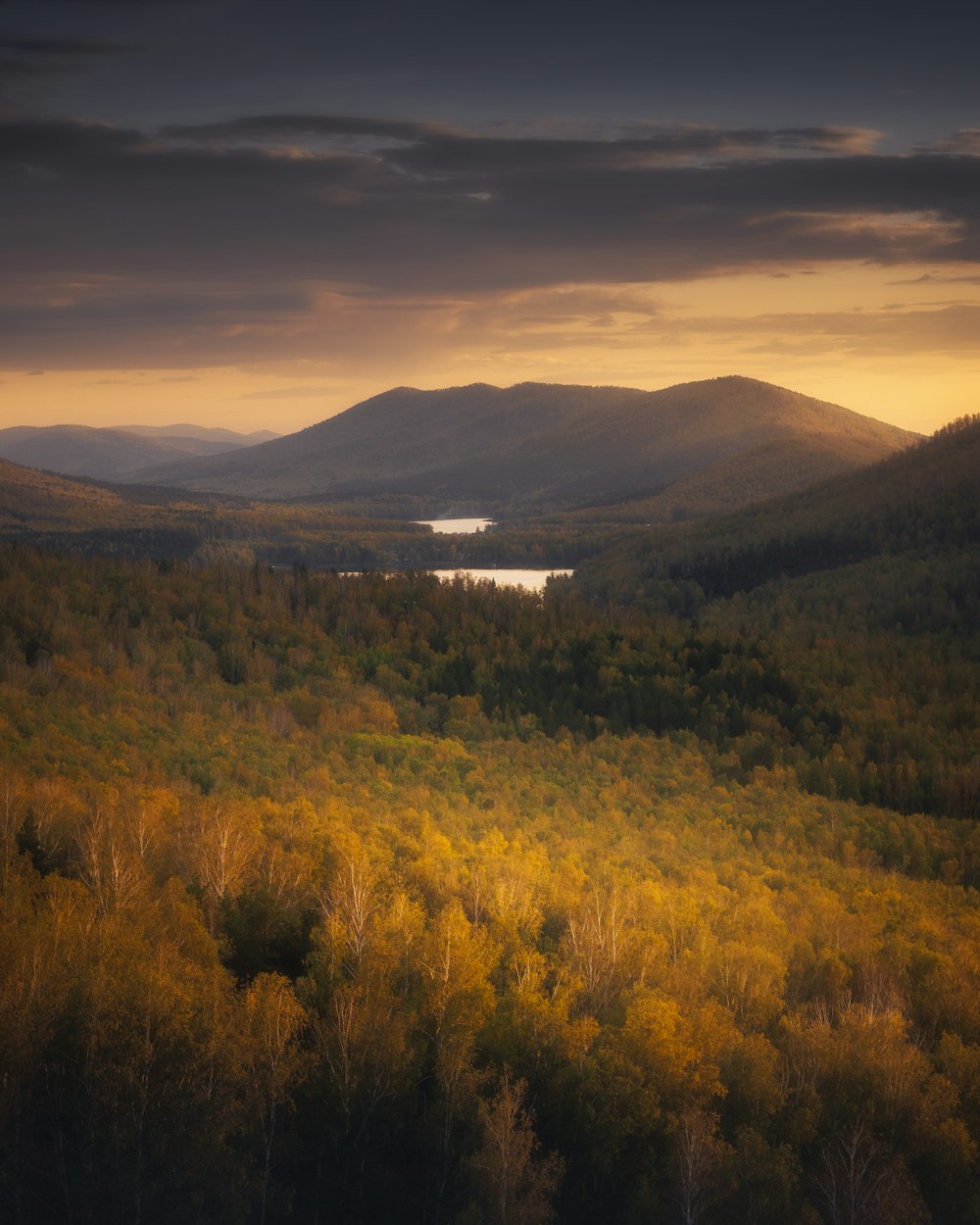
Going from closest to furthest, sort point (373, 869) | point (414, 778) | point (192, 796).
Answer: point (373, 869) → point (192, 796) → point (414, 778)

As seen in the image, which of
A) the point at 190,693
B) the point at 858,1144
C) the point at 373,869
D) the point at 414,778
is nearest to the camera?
the point at 858,1144

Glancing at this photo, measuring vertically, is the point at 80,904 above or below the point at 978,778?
above

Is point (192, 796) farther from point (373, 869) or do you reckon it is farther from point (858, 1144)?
point (858, 1144)

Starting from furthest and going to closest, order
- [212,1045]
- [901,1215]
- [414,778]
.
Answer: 1. [414,778]
2. [901,1215]
3. [212,1045]

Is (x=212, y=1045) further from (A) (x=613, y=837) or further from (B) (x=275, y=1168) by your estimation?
(A) (x=613, y=837)

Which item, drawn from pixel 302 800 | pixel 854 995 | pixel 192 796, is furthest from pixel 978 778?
pixel 192 796

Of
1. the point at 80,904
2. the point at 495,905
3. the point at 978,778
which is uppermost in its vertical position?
the point at 80,904

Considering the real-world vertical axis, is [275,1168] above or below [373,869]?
below

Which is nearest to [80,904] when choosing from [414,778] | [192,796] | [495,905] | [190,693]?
[495,905]

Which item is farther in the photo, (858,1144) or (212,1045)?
(858,1144)
